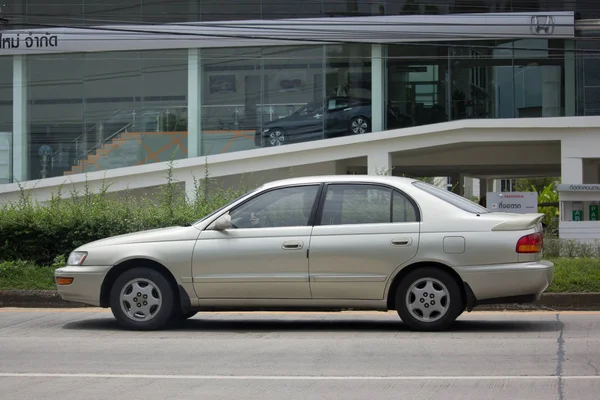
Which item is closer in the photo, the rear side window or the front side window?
the rear side window

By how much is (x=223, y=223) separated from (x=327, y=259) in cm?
115

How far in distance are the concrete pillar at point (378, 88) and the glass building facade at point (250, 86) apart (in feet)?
0.11

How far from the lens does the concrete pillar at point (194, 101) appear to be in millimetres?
29406

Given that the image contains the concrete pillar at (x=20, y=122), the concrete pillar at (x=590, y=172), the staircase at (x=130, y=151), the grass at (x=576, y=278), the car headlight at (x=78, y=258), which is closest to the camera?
the car headlight at (x=78, y=258)

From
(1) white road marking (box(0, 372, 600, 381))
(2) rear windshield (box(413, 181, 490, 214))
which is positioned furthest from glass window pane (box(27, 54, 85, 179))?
(1) white road marking (box(0, 372, 600, 381))

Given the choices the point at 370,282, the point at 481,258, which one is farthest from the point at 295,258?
the point at 481,258

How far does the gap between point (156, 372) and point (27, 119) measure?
81.8 ft

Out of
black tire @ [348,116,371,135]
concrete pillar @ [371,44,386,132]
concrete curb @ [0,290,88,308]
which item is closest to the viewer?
concrete curb @ [0,290,88,308]

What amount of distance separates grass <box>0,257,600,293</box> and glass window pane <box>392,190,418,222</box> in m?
3.42

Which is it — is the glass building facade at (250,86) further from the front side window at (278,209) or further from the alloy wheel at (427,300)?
the alloy wheel at (427,300)

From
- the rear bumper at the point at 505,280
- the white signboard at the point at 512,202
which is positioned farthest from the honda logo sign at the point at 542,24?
the rear bumper at the point at 505,280

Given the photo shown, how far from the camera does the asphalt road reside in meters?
6.45

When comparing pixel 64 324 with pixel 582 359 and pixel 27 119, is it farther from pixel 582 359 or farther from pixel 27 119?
pixel 27 119

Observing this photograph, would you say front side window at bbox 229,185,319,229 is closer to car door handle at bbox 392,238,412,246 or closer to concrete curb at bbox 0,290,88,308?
car door handle at bbox 392,238,412,246
